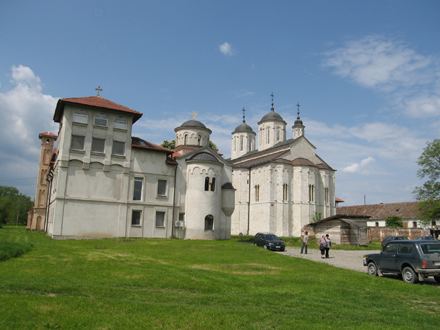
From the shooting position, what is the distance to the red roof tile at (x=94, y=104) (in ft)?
116

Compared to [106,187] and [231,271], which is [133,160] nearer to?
[106,187]

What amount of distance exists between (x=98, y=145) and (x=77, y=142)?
6.12 feet

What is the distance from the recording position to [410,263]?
1622cm

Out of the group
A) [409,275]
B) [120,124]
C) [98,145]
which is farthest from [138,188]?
[409,275]

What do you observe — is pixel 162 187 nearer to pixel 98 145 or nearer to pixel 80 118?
pixel 98 145

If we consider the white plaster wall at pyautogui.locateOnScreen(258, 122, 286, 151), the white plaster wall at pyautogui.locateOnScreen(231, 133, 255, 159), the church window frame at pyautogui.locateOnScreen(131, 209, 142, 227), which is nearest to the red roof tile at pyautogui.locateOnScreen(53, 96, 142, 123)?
the church window frame at pyautogui.locateOnScreen(131, 209, 142, 227)

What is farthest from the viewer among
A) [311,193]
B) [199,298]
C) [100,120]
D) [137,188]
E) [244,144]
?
[244,144]

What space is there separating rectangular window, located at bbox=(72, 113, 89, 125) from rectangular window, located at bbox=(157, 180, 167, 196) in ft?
29.7

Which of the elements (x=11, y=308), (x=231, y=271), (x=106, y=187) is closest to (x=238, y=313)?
(x=11, y=308)

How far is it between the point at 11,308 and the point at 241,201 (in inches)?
2009

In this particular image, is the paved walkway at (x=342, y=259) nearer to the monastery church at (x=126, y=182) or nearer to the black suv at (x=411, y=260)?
the black suv at (x=411, y=260)

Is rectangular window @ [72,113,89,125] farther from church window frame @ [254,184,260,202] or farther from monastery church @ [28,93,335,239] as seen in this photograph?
church window frame @ [254,184,260,202]

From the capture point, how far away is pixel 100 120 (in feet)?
120

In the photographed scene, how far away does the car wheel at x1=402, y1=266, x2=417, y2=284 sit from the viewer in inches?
629
